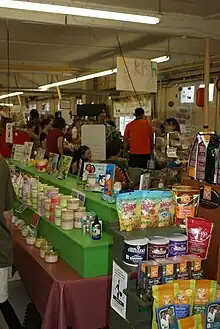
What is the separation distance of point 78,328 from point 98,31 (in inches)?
233

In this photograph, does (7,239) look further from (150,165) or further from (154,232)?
(150,165)

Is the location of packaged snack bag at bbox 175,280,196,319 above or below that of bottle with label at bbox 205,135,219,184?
below

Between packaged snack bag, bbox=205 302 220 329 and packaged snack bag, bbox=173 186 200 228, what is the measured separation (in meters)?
A: 0.60

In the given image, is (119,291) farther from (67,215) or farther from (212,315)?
(67,215)

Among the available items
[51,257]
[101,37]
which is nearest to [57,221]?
[51,257]

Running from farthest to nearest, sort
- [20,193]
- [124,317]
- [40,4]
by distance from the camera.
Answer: [20,193] < [40,4] < [124,317]

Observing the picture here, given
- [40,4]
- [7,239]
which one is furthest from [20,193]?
[40,4]

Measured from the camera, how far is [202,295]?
2.12 m

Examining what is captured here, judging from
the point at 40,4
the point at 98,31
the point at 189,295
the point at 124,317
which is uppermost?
the point at 98,31

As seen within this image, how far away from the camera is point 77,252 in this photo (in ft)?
9.82

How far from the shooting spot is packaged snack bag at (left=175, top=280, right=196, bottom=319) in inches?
81.2

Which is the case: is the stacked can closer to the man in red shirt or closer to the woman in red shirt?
the woman in red shirt

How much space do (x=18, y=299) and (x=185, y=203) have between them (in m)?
2.29

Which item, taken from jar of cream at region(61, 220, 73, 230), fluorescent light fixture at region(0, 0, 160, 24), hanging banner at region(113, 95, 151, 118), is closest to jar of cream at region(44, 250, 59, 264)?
jar of cream at region(61, 220, 73, 230)
